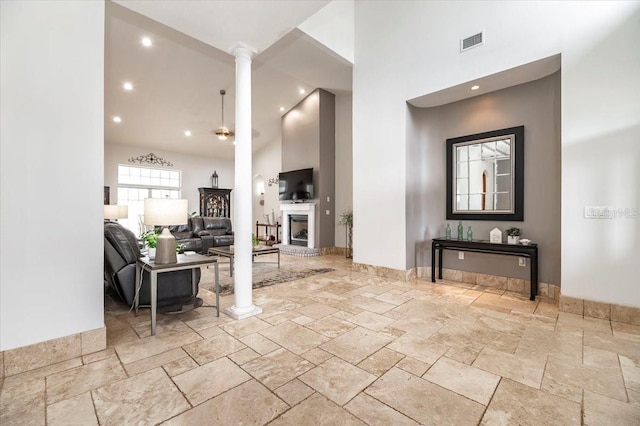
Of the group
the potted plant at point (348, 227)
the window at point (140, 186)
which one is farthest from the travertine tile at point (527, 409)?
the window at point (140, 186)

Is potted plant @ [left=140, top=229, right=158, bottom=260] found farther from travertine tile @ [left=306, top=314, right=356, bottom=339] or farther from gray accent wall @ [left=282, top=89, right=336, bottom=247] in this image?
gray accent wall @ [left=282, top=89, right=336, bottom=247]

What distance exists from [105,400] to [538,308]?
4.07 m

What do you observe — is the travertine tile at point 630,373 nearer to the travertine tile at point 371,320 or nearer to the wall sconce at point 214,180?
the travertine tile at point 371,320

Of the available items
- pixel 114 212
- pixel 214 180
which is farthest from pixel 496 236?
pixel 214 180

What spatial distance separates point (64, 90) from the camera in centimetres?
207

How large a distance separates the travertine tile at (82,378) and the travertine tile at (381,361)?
1635 mm

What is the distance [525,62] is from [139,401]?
4.88m

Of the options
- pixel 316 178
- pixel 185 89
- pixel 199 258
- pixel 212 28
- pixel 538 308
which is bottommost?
pixel 538 308

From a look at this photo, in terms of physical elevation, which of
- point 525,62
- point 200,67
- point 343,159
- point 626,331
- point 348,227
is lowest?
point 626,331

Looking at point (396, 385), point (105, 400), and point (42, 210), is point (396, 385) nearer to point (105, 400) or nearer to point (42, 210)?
point (105, 400)

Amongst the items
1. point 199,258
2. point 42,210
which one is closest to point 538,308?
point 199,258

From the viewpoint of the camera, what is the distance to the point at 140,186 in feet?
30.2

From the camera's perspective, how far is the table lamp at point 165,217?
104 inches

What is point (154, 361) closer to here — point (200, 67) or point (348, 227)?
point (348, 227)
